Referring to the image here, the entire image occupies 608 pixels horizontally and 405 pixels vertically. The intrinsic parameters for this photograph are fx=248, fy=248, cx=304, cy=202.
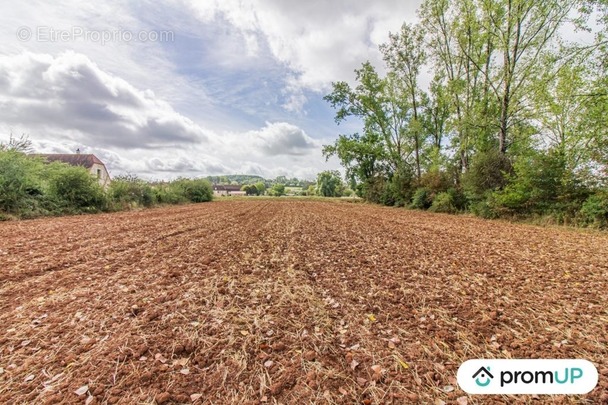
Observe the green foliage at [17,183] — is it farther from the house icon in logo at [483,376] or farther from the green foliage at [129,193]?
the house icon in logo at [483,376]

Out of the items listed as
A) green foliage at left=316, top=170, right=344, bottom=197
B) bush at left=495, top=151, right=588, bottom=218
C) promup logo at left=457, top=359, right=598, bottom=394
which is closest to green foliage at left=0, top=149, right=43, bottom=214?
promup logo at left=457, top=359, right=598, bottom=394

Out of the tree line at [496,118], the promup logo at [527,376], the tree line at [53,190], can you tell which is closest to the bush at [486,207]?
the tree line at [496,118]

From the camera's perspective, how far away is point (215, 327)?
2.74 meters

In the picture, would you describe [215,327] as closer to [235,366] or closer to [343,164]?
[235,366]

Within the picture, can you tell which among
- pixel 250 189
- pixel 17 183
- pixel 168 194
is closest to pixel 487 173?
pixel 17 183

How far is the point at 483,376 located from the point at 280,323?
196 cm

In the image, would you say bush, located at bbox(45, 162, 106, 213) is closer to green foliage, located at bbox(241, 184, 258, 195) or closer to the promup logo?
the promup logo

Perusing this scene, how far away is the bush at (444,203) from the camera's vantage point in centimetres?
1777

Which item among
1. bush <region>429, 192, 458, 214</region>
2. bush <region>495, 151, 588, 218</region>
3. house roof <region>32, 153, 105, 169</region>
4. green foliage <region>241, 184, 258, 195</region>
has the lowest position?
green foliage <region>241, 184, 258, 195</region>

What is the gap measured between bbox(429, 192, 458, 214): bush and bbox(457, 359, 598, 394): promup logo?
1759 cm

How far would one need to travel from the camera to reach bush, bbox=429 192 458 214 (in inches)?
699

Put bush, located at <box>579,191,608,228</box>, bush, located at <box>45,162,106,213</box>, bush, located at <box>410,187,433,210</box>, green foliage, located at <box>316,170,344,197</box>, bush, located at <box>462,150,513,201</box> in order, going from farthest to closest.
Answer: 1. green foliage, located at <box>316,170,344,197</box>
2. bush, located at <box>410,187,433,210</box>
3. bush, located at <box>462,150,513,201</box>
4. bush, located at <box>45,162,106,213</box>
5. bush, located at <box>579,191,608,228</box>

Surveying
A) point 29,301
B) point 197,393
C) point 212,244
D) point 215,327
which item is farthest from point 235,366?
point 212,244

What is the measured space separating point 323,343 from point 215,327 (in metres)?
1.20
